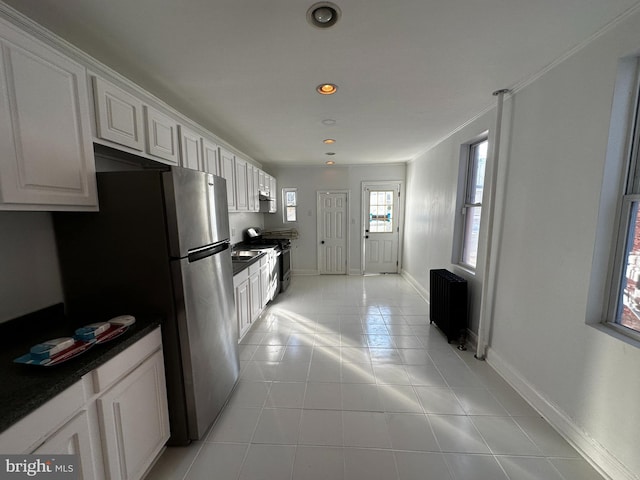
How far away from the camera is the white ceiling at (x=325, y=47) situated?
3.97ft

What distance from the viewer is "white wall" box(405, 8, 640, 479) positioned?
1.34 meters

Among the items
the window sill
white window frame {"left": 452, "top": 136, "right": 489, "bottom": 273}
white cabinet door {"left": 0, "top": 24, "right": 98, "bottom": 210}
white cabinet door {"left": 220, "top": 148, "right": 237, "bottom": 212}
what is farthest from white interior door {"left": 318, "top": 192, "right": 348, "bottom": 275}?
white cabinet door {"left": 0, "top": 24, "right": 98, "bottom": 210}

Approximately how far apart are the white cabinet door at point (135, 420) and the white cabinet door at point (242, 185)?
2313 millimetres

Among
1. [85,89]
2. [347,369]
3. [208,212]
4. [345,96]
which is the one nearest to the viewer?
[85,89]

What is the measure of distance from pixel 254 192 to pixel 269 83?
225cm

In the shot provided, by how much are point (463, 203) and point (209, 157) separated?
3.02 meters

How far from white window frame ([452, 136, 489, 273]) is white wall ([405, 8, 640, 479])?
79 centimetres

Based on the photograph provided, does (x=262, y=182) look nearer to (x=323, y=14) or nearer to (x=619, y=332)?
(x=323, y=14)

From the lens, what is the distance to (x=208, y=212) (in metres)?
1.68

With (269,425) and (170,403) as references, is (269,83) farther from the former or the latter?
(269,425)

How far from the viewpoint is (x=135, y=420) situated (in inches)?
49.0

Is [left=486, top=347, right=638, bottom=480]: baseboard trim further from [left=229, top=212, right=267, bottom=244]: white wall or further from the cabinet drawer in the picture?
[left=229, top=212, right=267, bottom=244]: white wall

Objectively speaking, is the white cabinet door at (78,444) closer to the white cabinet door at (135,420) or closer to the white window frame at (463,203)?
the white cabinet door at (135,420)

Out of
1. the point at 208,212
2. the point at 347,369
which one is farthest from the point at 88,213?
the point at 347,369
